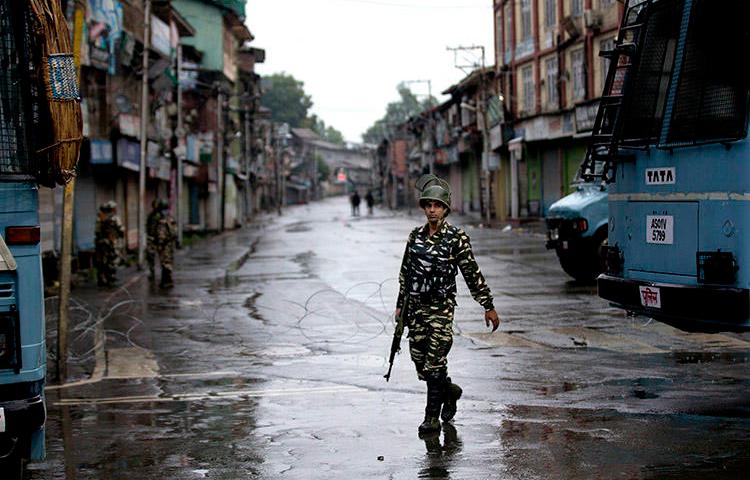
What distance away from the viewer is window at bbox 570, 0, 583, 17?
148ft

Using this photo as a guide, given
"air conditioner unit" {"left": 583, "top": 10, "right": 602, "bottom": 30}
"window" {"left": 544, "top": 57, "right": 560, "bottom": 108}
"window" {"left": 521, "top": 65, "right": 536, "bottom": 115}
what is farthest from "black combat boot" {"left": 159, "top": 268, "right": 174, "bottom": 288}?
"window" {"left": 521, "top": 65, "right": 536, "bottom": 115}

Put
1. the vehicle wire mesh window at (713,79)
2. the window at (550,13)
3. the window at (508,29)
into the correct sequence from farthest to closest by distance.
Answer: the window at (508,29) < the window at (550,13) < the vehicle wire mesh window at (713,79)

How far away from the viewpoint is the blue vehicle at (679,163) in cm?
820

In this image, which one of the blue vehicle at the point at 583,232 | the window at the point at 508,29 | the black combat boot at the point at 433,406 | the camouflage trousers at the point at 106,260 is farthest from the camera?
the window at the point at 508,29

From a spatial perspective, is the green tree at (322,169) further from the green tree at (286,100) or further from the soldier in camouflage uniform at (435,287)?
the soldier in camouflage uniform at (435,287)

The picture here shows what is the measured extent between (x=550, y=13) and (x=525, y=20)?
410 cm

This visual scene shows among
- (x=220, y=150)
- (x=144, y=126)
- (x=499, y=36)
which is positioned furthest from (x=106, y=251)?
(x=499, y=36)

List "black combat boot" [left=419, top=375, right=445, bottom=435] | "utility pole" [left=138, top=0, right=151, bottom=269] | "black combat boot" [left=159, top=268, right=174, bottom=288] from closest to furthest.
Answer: "black combat boot" [left=419, top=375, right=445, bottom=435], "black combat boot" [left=159, top=268, right=174, bottom=288], "utility pole" [left=138, top=0, right=151, bottom=269]

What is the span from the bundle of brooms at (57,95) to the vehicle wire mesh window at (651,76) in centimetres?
472

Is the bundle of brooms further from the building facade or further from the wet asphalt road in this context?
the building facade

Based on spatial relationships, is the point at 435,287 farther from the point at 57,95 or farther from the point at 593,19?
the point at 593,19

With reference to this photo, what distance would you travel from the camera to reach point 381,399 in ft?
31.1

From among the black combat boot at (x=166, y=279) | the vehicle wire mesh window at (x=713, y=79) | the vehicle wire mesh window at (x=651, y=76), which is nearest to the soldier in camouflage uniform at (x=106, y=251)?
the black combat boot at (x=166, y=279)

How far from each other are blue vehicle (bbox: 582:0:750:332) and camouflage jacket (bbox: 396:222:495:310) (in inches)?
66.9
